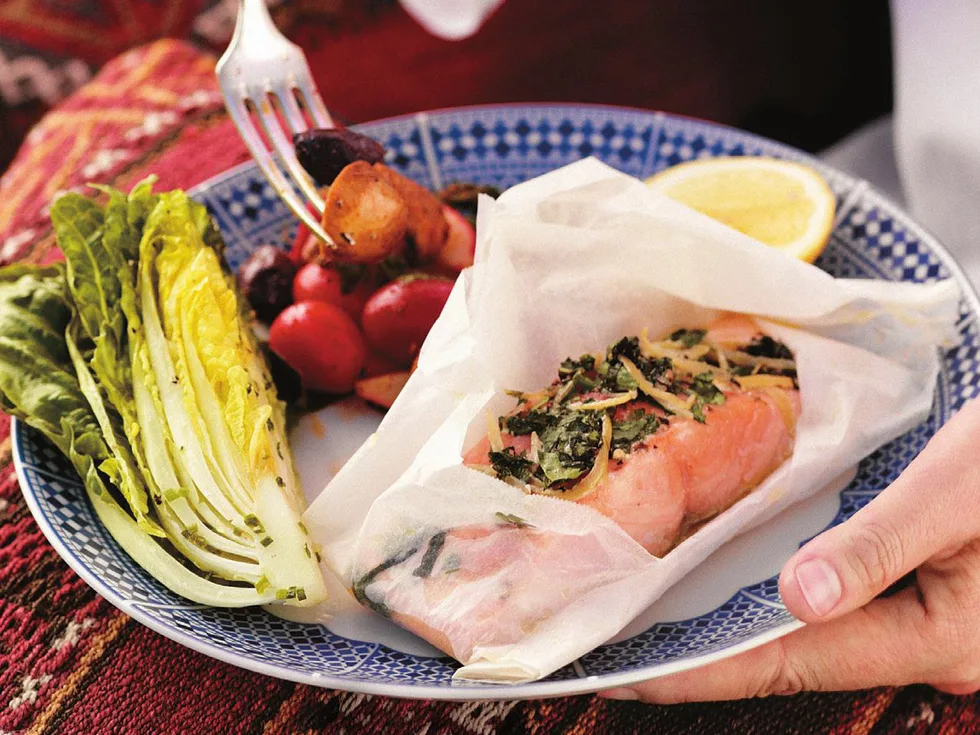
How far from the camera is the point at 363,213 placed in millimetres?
1546

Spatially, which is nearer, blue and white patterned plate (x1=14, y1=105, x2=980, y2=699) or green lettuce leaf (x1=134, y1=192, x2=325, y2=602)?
blue and white patterned plate (x1=14, y1=105, x2=980, y2=699)

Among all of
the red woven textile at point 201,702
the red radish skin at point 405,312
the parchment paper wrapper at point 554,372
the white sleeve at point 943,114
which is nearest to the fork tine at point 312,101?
the red radish skin at point 405,312

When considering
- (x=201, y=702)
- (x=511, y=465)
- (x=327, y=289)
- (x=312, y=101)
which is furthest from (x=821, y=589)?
(x=312, y=101)

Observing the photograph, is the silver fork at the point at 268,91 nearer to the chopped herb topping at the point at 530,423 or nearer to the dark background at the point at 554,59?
the chopped herb topping at the point at 530,423

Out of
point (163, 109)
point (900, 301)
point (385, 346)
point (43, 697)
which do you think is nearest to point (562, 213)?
point (385, 346)

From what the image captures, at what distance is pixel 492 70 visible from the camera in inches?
121

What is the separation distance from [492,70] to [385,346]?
1.72 meters

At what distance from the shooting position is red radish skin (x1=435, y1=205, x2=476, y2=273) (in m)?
1.75

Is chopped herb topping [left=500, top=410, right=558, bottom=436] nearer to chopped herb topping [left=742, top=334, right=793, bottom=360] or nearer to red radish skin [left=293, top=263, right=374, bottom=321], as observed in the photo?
chopped herb topping [left=742, top=334, right=793, bottom=360]

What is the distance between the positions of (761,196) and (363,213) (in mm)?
764

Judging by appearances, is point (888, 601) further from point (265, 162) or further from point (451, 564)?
point (265, 162)

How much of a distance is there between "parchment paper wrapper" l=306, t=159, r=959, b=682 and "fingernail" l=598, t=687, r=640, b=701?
72 millimetres

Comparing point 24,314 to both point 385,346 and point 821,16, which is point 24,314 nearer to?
point 385,346

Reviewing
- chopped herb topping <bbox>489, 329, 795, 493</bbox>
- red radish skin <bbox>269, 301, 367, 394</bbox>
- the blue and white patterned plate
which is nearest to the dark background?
the blue and white patterned plate
